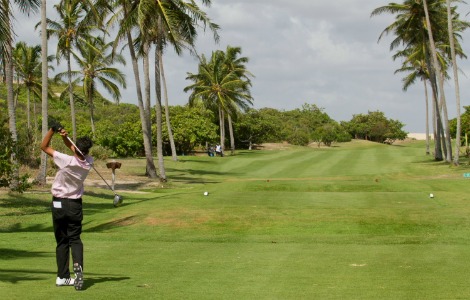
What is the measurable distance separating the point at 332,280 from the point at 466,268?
2520 mm

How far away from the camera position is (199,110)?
7606 cm

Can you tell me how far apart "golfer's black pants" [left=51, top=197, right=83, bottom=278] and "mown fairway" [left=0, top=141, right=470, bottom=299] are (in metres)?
0.37

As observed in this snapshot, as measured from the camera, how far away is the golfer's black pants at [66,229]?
8359 mm

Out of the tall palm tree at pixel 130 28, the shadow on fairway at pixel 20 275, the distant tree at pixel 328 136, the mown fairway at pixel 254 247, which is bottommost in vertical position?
the mown fairway at pixel 254 247

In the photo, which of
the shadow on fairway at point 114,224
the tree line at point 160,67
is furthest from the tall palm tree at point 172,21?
the shadow on fairway at point 114,224

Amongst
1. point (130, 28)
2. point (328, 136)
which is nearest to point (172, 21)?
point (130, 28)

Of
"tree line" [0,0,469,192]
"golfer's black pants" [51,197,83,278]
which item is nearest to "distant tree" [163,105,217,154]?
"tree line" [0,0,469,192]

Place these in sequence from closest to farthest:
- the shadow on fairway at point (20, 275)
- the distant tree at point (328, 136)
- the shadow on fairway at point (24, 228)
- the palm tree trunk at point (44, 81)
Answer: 1. the shadow on fairway at point (20, 275)
2. the shadow on fairway at point (24, 228)
3. the palm tree trunk at point (44, 81)
4. the distant tree at point (328, 136)

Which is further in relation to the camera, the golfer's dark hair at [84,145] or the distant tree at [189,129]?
the distant tree at [189,129]

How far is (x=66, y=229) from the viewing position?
8531 mm

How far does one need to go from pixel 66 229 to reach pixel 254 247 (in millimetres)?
5317

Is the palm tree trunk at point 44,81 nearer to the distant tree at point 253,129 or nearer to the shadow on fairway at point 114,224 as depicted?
the shadow on fairway at point 114,224

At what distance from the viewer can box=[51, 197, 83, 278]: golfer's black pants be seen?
329 inches

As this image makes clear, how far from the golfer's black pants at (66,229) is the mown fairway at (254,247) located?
37cm
